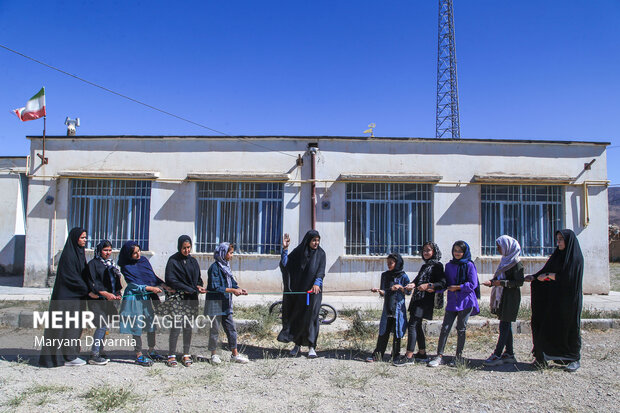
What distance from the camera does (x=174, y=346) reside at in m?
4.70

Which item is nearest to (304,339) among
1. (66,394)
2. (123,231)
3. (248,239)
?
(66,394)

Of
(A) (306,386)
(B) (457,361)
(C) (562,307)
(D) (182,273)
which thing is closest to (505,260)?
(C) (562,307)

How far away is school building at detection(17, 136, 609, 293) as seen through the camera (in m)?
9.34

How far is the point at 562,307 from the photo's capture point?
4.69 meters

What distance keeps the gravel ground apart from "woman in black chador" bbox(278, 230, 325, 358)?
26 cm

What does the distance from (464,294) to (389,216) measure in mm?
4824

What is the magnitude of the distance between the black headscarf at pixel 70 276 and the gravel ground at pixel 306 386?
0.76m

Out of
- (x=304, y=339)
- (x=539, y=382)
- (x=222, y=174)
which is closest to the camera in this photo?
(x=539, y=382)

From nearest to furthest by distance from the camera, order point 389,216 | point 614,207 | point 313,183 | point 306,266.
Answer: point 306,266, point 313,183, point 389,216, point 614,207

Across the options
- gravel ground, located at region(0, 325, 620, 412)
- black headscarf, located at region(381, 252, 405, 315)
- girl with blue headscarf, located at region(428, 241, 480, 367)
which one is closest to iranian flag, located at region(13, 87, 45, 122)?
gravel ground, located at region(0, 325, 620, 412)

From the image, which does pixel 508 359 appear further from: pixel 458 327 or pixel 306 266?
pixel 306 266

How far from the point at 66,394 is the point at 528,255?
358 inches

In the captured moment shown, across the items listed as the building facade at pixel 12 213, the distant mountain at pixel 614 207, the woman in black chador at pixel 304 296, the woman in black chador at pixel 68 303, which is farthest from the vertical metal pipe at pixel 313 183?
the distant mountain at pixel 614 207

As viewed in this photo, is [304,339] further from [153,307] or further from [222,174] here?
[222,174]
